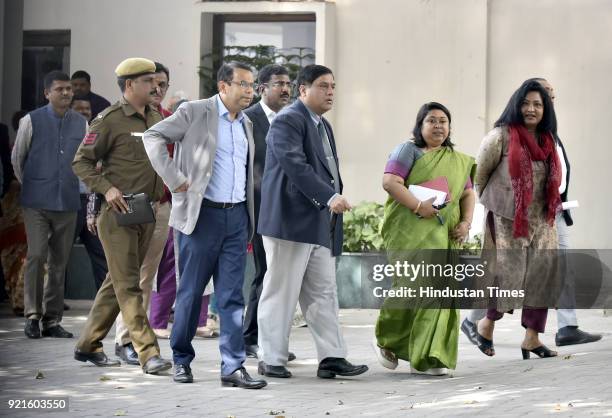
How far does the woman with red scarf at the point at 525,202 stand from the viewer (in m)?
10.2

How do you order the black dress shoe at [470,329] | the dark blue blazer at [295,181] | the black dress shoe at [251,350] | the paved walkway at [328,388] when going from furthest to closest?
1. the black dress shoe at [470,329]
2. the black dress shoe at [251,350]
3. the dark blue blazer at [295,181]
4. the paved walkway at [328,388]

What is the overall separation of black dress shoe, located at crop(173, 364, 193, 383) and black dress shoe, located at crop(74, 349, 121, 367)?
2.95 ft

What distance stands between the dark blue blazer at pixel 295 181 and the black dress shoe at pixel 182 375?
1.03 m

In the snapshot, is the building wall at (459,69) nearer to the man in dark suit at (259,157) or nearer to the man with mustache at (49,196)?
the man with mustache at (49,196)

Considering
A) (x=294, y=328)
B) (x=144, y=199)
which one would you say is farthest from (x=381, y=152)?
(x=144, y=199)

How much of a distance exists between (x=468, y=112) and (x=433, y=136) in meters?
6.00

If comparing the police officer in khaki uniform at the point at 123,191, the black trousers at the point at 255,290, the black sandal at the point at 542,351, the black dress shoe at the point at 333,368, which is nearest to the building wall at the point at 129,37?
the black trousers at the point at 255,290

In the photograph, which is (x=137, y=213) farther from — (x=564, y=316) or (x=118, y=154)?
(x=564, y=316)

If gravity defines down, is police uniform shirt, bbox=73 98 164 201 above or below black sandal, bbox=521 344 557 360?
above

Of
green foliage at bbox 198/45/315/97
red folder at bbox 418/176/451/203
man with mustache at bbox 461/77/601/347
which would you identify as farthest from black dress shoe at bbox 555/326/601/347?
green foliage at bbox 198/45/315/97

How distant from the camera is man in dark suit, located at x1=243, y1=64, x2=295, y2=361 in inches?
418

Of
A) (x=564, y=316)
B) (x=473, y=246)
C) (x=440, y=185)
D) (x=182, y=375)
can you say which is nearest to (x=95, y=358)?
(x=182, y=375)

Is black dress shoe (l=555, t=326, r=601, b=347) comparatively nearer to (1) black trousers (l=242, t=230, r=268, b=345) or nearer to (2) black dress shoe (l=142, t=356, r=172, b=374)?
(1) black trousers (l=242, t=230, r=268, b=345)

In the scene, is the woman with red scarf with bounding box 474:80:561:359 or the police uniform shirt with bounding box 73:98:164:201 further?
the woman with red scarf with bounding box 474:80:561:359
